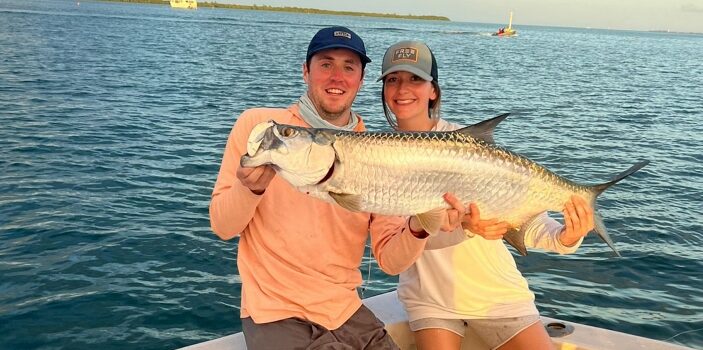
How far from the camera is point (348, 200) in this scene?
10.6 feet

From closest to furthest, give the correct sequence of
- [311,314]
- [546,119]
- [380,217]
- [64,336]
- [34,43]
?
[311,314] → [380,217] → [64,336] → [546,119] → [34,43]

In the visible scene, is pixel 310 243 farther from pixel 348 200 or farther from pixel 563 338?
pixel 563 338

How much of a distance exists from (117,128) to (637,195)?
12.2 meters

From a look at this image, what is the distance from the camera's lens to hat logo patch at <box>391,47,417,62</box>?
4227mm

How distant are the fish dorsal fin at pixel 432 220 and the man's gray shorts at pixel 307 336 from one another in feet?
2.78

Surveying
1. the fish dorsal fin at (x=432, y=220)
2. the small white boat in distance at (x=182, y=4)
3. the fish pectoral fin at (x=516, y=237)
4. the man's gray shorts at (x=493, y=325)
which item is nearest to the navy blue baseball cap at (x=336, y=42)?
the fish dorsal fin at (x=432, y=220)

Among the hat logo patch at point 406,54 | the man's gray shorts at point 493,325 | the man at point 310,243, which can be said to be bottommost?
the man's gray shorts at point 493,325

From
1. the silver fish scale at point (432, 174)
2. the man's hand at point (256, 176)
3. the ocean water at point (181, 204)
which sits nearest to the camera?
the man's hand at point (256, 176)

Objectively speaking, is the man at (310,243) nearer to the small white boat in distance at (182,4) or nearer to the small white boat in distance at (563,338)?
the small white boat in distance at (563,338)

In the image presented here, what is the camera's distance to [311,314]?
3.66m

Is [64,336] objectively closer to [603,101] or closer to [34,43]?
[603,101]

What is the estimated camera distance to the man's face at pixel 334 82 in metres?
3.88

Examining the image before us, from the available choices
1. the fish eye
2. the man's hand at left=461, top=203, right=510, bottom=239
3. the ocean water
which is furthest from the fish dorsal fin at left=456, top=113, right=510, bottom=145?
the ocean water

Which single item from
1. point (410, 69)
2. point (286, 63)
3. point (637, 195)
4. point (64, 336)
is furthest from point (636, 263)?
point (286, 63)
